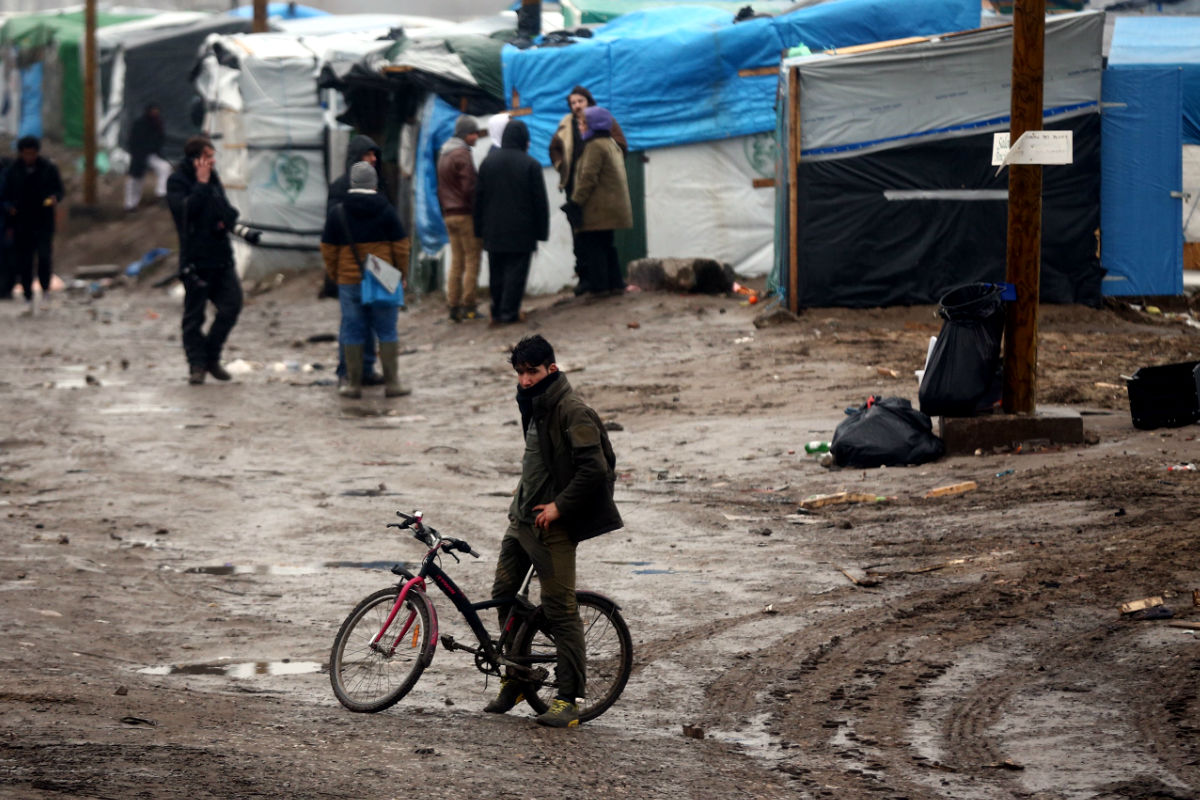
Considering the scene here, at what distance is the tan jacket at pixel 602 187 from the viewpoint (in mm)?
17203

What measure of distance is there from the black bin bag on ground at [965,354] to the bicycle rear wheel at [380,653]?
16.8 feet

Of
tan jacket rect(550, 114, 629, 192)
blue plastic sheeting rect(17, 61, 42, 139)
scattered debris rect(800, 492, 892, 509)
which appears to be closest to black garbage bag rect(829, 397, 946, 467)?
scattered debris rect(800, 492, 892, 509)

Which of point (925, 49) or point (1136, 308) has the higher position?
point (925, 49)

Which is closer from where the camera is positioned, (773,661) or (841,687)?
(841,687)

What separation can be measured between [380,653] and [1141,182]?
1209 cm

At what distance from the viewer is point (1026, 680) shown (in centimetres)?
618

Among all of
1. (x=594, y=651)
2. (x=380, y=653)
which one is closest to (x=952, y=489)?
(x=594, y=651)

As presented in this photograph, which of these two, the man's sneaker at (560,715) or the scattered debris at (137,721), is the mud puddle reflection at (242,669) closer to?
the scattered debris at (137,721)

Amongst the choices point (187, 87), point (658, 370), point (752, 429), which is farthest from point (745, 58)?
point (187, 87)

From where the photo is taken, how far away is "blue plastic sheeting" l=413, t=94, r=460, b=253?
20.9 m

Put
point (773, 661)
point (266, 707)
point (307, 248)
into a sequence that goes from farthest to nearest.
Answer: point (307, 248) → point (773, 661) → point (266, 707)

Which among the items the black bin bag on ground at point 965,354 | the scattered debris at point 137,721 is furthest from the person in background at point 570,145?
the scattered debris at point 137,721

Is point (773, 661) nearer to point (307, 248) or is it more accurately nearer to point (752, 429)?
point (752, 429)

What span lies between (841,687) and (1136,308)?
36.1ft
